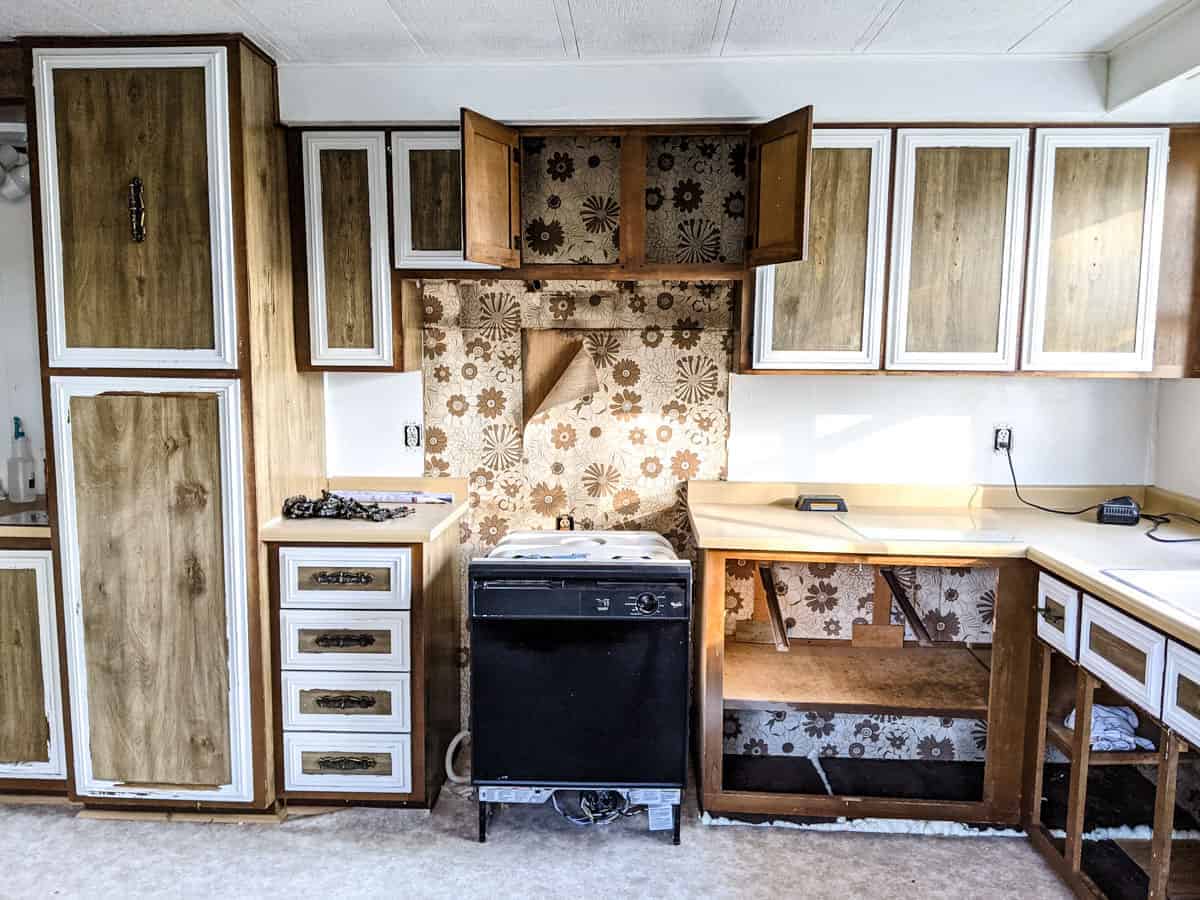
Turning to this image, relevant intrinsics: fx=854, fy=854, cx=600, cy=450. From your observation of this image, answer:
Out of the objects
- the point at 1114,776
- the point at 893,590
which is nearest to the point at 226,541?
the point at 893,590

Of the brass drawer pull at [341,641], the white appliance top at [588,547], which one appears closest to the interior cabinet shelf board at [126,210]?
the brass drawer pull at [341,641]

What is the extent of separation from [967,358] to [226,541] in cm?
233

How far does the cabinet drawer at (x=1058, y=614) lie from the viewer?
7.20 feet

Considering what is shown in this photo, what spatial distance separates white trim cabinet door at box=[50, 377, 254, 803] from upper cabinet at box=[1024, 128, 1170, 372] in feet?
8.06

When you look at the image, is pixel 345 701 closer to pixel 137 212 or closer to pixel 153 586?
pixel 153 586

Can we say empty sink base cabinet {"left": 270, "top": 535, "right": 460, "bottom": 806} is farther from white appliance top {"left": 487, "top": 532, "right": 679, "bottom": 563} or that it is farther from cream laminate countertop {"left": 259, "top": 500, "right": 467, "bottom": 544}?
white appliance top {"left": 487, "top": 532, "right": 679, "bottom": 563}

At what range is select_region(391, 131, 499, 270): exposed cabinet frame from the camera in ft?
8.74

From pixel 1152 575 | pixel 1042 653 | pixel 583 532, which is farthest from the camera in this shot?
pixel 583 532

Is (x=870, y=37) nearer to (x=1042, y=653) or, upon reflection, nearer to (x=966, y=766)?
(x=1042, y=653)

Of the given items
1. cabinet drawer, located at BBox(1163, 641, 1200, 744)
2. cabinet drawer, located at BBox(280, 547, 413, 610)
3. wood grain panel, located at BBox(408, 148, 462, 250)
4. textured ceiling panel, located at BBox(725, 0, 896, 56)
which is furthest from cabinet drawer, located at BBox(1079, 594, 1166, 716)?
wood grain panel, located at BBox(408, 148, 462, 250)

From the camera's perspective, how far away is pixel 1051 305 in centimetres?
265

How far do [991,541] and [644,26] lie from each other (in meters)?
1.74

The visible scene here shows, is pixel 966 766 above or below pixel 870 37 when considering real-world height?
below

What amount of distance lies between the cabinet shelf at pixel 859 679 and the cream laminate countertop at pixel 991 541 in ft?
1.57
